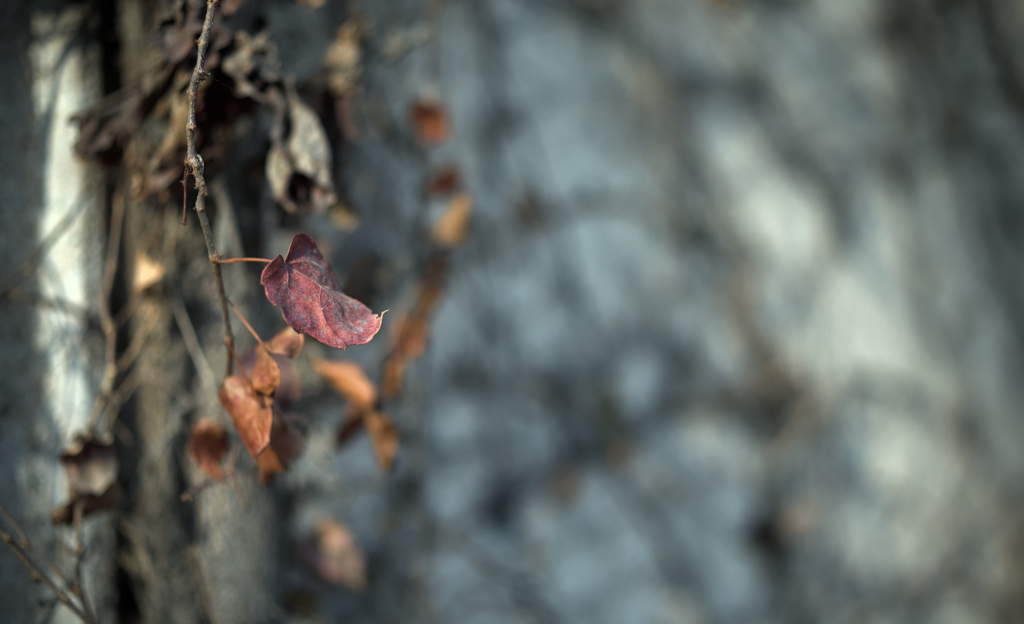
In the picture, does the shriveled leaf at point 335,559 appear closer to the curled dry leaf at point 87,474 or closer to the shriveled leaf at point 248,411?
the curled dry leaf at point 87,474

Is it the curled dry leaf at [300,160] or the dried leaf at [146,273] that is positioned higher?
the curled dry leaf at [300,160]

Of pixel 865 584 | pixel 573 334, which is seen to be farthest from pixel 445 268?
pixel 865 584

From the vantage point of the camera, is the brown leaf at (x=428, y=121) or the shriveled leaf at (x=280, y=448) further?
the brown leaf at (x=428, y=121)

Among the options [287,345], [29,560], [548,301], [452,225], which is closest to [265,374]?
[287,345]

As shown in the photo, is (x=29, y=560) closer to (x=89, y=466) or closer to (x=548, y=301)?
(x=89, y=466)

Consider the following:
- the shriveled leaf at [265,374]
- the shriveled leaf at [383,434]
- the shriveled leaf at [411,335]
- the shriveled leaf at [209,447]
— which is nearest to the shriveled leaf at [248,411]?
the shriveled leaf at [265,374]

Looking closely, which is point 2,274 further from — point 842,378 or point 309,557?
point 842,378
